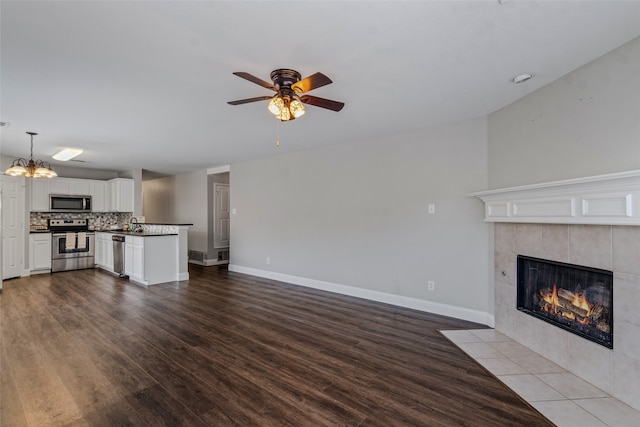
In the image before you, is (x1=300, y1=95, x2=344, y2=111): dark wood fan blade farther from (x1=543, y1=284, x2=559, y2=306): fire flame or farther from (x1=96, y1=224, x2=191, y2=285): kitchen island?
(x1=96, y1=224, x2=191, y2=285): kitchen island

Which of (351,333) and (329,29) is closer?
(329,29)

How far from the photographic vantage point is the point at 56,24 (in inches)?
72.0

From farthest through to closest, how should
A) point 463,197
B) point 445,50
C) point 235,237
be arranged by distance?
point 235,237 < point 463,197 < point 445,50

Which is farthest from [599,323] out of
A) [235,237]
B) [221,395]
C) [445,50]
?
[235,237]

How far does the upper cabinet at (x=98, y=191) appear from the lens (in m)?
6.72

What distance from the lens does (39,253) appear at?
6426 mm

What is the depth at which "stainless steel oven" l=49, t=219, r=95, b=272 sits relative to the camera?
6.66m

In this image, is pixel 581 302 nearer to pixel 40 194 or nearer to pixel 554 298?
pixel 554 298

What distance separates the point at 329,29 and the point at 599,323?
2.95 meters

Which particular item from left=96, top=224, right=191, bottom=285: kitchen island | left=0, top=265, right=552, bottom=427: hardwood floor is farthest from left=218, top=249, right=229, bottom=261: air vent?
left=0, top=265, right=552, bottom=427: hardwood floor

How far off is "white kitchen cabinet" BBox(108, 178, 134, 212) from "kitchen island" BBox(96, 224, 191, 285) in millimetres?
1399

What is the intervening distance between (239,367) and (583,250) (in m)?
3.02

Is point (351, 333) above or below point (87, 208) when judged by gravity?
below

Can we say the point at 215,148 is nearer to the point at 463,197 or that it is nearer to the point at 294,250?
the point at 294,250
